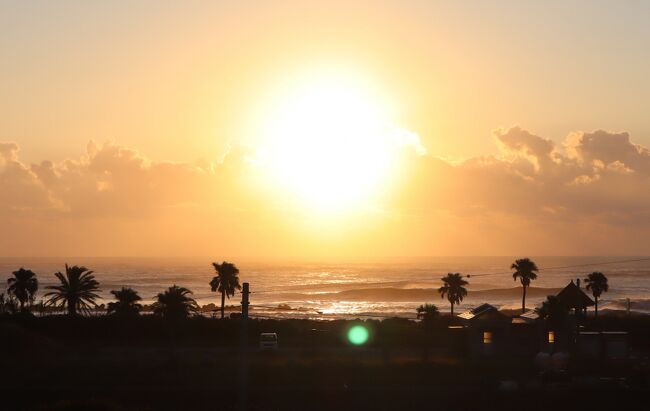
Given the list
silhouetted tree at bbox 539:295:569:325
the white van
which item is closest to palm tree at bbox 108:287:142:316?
the white van

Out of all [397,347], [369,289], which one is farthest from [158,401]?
[369,289]

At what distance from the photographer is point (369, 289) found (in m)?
193

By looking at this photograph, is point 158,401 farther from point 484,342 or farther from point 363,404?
point 484,342

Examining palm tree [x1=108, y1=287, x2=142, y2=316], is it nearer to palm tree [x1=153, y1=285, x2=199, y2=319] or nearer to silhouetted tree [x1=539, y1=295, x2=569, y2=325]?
palm tree [x1=153, y1=285, x2=199, y2=319]

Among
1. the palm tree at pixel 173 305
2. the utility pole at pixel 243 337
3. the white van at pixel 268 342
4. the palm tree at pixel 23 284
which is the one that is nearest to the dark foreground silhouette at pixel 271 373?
the utility pole at pixel 243 337

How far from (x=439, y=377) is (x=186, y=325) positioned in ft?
95.4

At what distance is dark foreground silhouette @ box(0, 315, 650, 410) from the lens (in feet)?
130

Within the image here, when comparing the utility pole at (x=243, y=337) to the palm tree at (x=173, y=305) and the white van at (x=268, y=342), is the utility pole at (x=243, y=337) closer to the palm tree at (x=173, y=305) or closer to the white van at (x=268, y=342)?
the white van at (x=268, y=342)

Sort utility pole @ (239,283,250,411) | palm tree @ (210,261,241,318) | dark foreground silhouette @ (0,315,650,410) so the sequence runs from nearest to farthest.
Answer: utility pole @ (239,283,250,411) → dark foreground silhouette @ (0,315,650,410) → palm tree @ (210,261,241,318)

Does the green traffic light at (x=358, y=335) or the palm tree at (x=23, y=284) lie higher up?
the palm tree at (x=23, y=284)

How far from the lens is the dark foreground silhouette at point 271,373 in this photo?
3959 centimetres

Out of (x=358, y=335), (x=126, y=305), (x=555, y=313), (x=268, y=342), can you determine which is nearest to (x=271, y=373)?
(x=268, y=342)

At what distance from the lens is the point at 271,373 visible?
46.2m

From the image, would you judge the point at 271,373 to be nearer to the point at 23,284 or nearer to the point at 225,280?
the point at 225,280
